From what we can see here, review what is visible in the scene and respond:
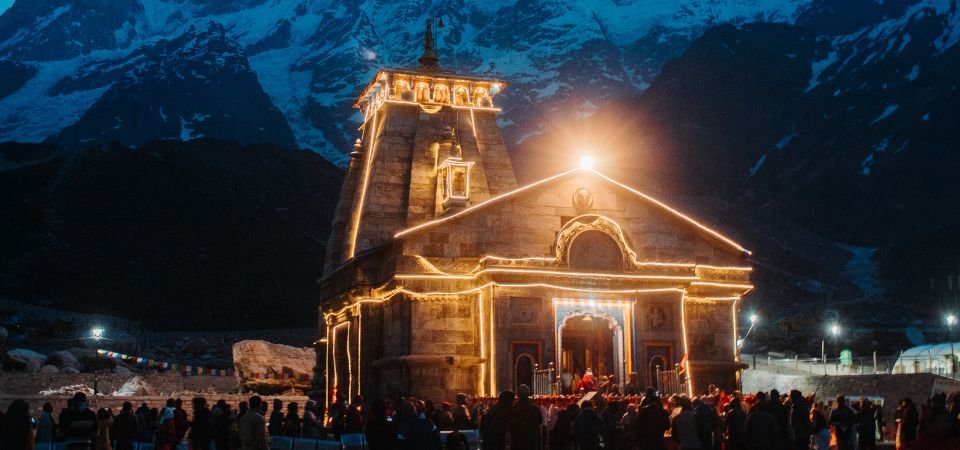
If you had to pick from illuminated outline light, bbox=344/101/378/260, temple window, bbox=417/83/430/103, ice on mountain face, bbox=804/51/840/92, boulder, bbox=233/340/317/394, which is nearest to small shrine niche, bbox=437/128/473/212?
illuminated outline light, bbox=344/101/378/260

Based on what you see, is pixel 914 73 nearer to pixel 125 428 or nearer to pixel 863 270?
pixel 863 270

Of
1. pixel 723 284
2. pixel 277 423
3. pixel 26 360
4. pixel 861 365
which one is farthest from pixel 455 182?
pixel 26 360

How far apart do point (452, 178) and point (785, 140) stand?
435 feet

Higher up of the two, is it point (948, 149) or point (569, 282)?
point (948, 149)

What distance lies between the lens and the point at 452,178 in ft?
108

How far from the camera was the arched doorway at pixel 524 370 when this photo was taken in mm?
29172

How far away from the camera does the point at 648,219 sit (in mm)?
32156

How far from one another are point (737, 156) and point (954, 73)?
1226 inches

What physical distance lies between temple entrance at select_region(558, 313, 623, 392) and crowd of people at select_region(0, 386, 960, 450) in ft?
28.7

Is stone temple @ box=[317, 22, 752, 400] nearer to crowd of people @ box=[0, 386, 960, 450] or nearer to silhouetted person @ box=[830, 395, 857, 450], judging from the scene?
crowd of people @ box=[0, 386, 960, 450]

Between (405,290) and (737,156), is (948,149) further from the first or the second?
(405,290)

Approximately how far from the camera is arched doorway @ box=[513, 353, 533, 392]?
29.2 meters

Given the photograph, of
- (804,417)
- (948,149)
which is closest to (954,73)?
(948,149)

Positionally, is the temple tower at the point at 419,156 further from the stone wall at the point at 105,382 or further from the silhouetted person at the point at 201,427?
the silhouetted person at the point at 201,427
